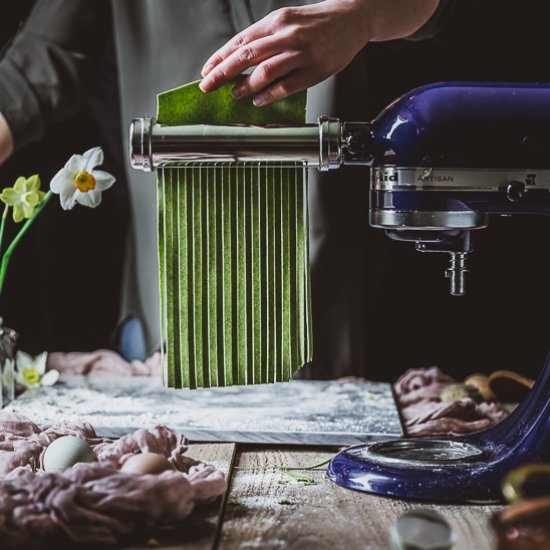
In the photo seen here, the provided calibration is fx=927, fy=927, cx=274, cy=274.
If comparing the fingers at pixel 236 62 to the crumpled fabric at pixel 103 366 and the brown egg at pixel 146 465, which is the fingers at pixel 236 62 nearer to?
the brown egg at pixel 146 465

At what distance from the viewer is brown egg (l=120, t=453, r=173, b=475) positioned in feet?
2.39

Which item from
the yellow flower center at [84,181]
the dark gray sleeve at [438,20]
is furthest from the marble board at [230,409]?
the dark gray sleeve at [438,20]

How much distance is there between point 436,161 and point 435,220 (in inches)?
2.0

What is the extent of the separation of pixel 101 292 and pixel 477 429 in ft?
3.74

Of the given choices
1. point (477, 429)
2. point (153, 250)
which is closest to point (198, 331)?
point (477, 429)

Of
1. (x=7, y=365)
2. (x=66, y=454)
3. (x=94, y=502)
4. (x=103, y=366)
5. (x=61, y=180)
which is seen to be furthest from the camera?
(x=103, y=366)

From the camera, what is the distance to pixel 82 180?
102 cm

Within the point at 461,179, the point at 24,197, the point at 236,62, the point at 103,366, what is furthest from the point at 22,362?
the point at 461,179

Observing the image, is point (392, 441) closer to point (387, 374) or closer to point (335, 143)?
point (335, 143)

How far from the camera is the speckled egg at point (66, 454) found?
78cm

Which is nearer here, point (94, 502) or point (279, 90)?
point (94, 502)

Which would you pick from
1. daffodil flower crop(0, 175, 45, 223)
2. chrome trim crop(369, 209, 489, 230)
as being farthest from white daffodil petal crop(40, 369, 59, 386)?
chrome trim crop(369, 209, 489, 230)

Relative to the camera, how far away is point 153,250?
172 centimetres

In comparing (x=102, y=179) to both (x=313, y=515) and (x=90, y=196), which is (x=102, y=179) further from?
(x=313, y=515)
